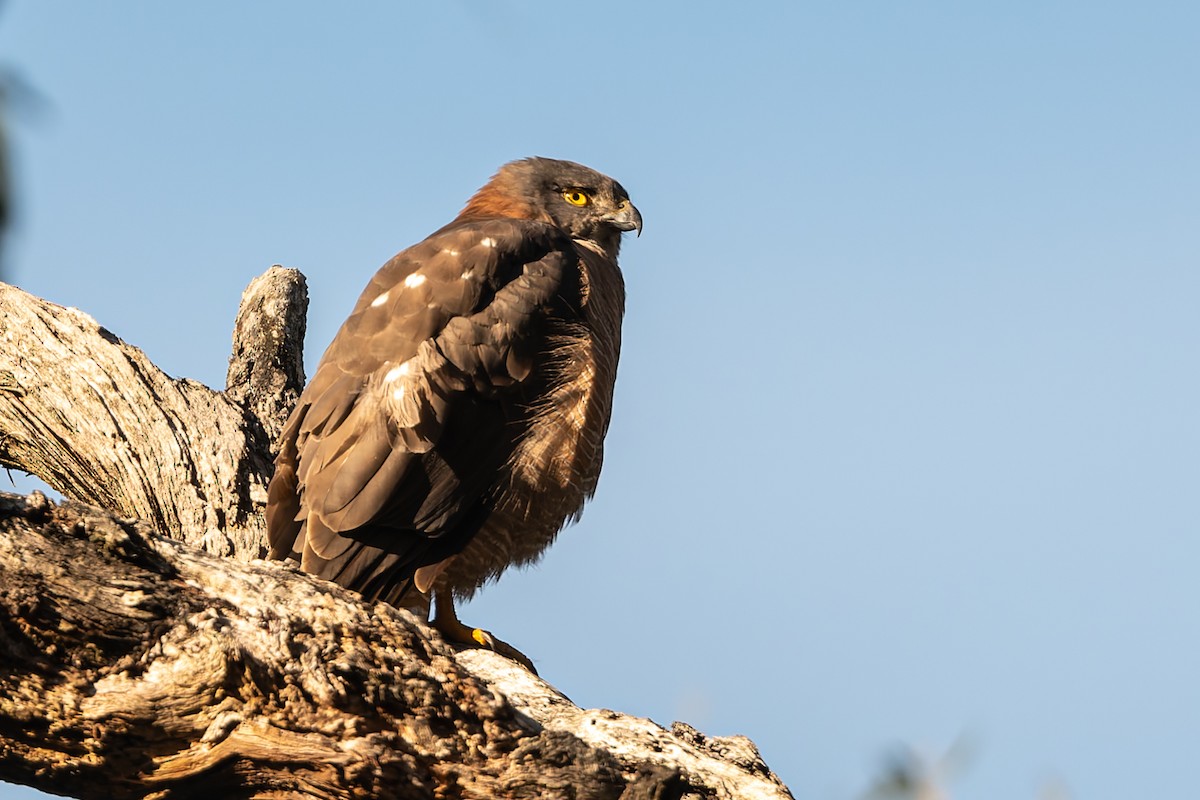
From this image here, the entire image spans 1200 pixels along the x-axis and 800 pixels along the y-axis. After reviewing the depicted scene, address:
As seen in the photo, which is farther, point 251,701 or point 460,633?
point 460,633

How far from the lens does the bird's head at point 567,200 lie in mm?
6746

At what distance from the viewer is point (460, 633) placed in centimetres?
532

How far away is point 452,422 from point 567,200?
82.2 inches

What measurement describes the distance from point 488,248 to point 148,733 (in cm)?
279

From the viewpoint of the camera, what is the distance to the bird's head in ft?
22.1

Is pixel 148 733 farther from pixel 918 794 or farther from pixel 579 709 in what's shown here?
pixel 918 794

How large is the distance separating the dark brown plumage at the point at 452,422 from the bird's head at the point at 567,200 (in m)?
0.85

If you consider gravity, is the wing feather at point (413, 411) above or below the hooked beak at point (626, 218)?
below

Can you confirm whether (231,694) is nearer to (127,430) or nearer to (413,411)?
(413,411)

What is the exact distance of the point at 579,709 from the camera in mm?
3904

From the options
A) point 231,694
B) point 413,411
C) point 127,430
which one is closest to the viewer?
point 231,694

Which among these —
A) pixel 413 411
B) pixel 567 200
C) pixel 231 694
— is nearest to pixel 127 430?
pixel 413 411

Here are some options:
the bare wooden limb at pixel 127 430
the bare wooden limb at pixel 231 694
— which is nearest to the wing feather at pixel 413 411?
the bare wooden limb at pixel 127 430

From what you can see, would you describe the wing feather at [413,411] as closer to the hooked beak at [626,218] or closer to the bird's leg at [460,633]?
the bird's leg at [460,633]
